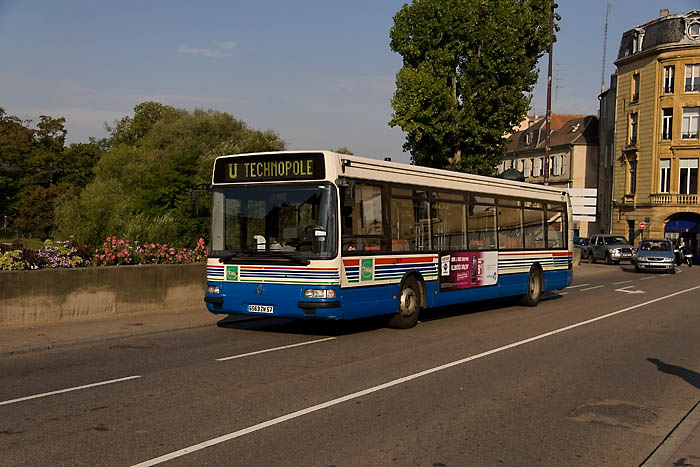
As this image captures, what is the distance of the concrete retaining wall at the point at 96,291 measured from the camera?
13680mm

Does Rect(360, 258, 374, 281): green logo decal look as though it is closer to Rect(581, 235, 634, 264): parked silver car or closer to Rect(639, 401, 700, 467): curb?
Rect(639, 401, 700, 467): curb

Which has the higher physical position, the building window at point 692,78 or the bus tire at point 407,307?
the building window at point 692,78

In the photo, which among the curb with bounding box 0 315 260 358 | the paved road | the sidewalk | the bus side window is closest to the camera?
the paved road

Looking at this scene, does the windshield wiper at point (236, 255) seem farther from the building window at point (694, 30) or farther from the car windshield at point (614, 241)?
the building window at point (694, 30)

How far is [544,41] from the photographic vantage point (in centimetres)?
4206

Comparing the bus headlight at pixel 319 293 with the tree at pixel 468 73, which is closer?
the bus headlight at pixel 319 293

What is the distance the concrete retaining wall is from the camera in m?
13.7

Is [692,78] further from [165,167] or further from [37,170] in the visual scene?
[37,170]

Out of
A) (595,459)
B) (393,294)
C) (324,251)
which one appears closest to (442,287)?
(393,294)

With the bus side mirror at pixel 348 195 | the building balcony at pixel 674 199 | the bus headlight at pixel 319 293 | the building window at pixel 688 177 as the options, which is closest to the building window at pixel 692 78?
the building window at pixel 688 177

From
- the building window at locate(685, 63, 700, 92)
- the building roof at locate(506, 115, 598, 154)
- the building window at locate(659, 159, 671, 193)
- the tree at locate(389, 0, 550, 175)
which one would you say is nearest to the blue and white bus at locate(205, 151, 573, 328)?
the tree at locate(389, 0, 550, 175)

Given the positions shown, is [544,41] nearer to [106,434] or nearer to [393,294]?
[393,294]

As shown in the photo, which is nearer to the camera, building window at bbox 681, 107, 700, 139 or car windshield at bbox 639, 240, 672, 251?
car windshield at bbox 639, 240, 672, 251

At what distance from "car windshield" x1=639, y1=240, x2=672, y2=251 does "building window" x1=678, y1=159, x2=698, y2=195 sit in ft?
82.8
